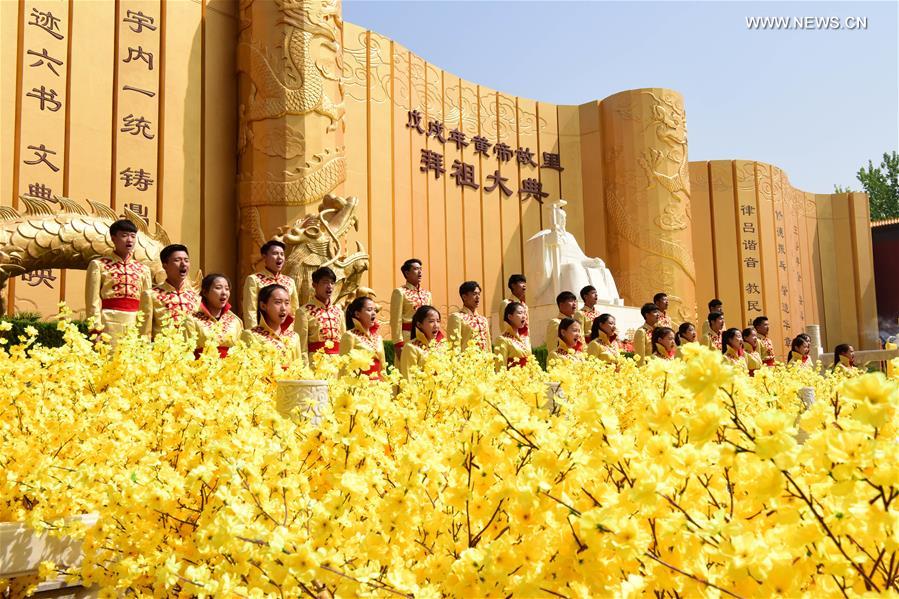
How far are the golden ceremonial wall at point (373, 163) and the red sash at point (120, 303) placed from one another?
9.98 feet

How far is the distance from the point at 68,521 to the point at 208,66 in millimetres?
7826

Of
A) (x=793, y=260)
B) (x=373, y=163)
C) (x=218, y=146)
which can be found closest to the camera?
(x=218, y=146)

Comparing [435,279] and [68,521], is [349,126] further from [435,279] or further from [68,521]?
[68,521]

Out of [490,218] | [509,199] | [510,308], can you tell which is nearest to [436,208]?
[490,218]

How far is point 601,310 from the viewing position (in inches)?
347

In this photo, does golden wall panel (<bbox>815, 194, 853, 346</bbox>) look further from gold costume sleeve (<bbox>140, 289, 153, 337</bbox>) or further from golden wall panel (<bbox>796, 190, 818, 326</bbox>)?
gold costume sleeve (<bbox>140, 289, 153, 337</bbox>)

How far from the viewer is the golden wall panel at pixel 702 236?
14062 millimetres

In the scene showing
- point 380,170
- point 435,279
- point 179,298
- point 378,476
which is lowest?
point 378,476

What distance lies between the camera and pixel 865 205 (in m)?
16.5

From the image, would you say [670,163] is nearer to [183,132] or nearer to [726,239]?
[726,239]

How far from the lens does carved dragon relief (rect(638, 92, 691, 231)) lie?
1267 centimetres

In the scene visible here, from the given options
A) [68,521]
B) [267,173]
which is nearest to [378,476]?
[68,521]

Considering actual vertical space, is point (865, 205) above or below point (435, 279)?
above

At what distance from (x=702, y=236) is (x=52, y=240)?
1206 centimetres
